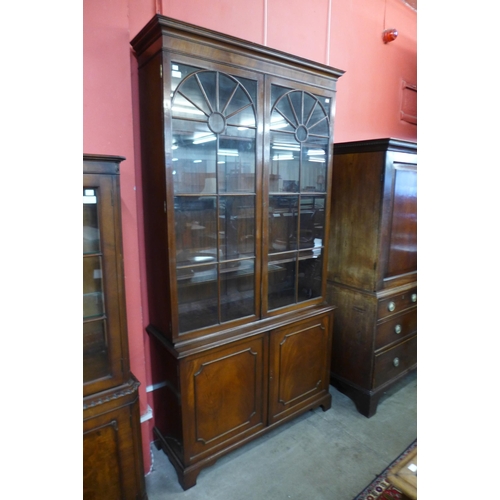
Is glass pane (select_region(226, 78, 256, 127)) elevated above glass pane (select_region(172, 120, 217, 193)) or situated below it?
above

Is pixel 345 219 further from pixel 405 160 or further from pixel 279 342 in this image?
pixel 279 342

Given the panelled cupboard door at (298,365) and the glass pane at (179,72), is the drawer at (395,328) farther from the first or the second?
the glass pane at (179,72)

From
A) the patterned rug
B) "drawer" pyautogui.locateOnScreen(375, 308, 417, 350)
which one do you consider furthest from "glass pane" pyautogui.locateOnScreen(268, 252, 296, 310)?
the patterned rug

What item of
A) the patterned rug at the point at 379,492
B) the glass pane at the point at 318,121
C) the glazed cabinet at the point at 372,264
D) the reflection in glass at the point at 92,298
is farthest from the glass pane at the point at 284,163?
the patterned rug at the point at 379,492

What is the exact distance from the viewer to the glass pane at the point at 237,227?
1.72m

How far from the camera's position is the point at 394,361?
239cm

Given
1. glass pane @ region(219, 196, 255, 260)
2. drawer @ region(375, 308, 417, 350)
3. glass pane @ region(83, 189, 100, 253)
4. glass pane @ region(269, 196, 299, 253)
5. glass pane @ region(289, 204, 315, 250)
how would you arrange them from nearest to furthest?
1. glass pane @ region(83, 189, 100, 253)
2. glass pane @ region(219, 196, 255, 260)
3. glass pane @ region(269, 196, 299, 253)
4. glass pane @ region(289, 204, 315, 250)
5. drawer @ region(375, 308, 417, 350)

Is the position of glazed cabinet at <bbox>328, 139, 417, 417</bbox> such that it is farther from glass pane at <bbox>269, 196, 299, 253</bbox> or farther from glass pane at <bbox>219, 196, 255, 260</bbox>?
glass pane at <bbox>219, 196, 255, 260</bbox>

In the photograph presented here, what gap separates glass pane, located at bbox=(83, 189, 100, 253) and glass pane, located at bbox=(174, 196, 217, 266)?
1.23 feet

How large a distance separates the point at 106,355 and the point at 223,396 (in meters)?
0.69

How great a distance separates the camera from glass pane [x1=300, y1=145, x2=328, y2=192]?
76.9 inches

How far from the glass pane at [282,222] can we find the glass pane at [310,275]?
0.50 feet
